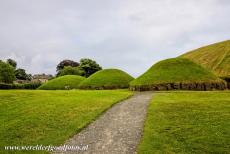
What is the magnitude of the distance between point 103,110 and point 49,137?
6.87 m

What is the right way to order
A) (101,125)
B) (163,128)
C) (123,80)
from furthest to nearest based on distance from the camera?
(123,80) < (101,125) < (163,128)

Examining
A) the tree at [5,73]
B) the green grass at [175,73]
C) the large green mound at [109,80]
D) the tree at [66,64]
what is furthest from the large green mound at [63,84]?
the tree at [66,64]

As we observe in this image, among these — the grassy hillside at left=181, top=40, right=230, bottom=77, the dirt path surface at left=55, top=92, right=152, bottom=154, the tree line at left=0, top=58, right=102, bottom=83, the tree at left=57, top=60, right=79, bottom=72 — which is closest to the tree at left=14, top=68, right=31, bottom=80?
the tree line at left=0, top=58, right=102, bottom=83

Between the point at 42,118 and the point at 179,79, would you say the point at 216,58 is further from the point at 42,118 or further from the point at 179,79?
the point at 42,118

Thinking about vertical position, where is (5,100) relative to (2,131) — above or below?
above

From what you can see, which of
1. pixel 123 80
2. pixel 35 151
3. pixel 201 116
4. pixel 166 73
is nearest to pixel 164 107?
pixel 201 116

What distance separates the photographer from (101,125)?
17406mm

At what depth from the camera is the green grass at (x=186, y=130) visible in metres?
13.1

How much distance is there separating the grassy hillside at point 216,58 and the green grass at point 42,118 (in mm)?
38308

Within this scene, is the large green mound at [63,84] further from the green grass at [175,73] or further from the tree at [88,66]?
the tree at [88,66]

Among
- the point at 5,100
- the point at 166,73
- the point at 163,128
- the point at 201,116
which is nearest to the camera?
the point at 163,128

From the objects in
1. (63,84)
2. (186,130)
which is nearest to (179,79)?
(186,130)

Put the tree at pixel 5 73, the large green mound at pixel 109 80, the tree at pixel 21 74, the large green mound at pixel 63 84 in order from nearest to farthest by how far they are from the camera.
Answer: the large green mound at pixel 109 80 < the large green mound at pixel 63 84 < the tree at pixel 5 73 < the tree at pixel 21 74

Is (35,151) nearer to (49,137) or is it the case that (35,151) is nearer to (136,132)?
(49,137)
